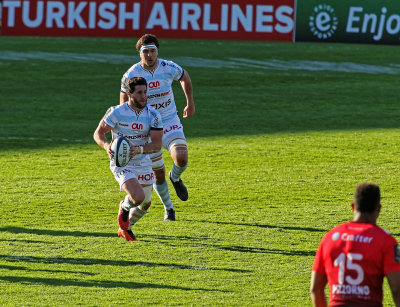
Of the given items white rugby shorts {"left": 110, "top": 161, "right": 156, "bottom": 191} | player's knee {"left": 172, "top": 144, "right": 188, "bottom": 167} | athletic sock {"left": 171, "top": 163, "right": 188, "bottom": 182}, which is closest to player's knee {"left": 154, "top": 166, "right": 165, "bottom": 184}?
player's knee {"left": 172, "top": 144, "right": 188, "bottom": 167}

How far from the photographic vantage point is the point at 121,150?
9055 millimetres

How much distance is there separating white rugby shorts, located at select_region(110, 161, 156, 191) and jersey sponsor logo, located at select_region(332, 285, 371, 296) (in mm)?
4666

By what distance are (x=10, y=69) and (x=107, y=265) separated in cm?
1987

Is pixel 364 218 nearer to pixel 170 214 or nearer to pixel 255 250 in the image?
pixel 255 250

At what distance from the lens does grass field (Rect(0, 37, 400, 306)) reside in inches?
323

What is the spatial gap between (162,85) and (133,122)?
6.05 feet

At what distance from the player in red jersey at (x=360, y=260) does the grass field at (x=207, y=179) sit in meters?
2.51

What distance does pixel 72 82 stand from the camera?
1005 inches

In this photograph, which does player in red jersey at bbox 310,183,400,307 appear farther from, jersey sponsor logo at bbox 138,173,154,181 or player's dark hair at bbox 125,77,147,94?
jersey sponsor logo at bbox 138,173,154,181

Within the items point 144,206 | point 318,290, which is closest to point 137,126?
point 144,206

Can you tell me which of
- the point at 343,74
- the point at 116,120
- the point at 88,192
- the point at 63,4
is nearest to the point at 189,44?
the point at 63,4

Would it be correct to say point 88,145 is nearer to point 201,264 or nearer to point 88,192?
point 88,192

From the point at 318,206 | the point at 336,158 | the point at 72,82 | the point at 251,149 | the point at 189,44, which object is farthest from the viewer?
the point at 189,44

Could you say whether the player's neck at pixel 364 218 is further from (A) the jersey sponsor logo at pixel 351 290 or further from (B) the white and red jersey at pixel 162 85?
(B) the white and red jersey at pixel 162 85
